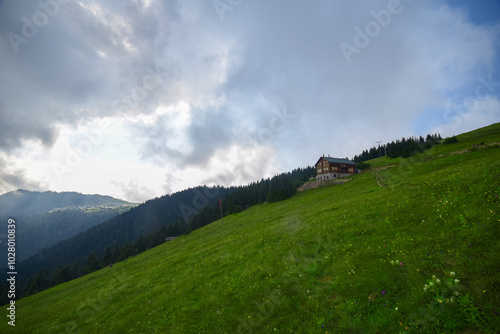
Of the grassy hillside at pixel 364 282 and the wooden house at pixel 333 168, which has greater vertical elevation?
the wooden house at pixel 333 168

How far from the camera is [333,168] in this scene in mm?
92625

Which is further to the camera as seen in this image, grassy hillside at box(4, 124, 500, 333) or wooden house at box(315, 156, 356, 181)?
wooden house at box(315, 156, 356, 181)

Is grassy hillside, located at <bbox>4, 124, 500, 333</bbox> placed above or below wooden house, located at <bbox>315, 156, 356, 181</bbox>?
below

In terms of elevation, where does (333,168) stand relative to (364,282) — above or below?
above

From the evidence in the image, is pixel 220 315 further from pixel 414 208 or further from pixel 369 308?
pixel 414 208

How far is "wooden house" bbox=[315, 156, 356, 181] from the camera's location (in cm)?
9232

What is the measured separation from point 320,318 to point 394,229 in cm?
757

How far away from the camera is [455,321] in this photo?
17.9 feet

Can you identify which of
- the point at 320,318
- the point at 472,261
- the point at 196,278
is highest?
the point at 472,261

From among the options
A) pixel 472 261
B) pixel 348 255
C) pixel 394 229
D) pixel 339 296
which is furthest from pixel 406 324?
pixel 394 229

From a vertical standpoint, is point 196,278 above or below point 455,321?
below

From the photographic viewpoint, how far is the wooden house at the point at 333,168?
92325 mm

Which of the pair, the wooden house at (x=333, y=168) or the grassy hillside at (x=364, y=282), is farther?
the wooden house at (x=333, y=168)

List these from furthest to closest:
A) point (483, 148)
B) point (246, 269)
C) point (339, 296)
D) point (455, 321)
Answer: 1. point (483, 148)
2. point (246, 269)
3. point (339, 296)
4. point (455, 321)
